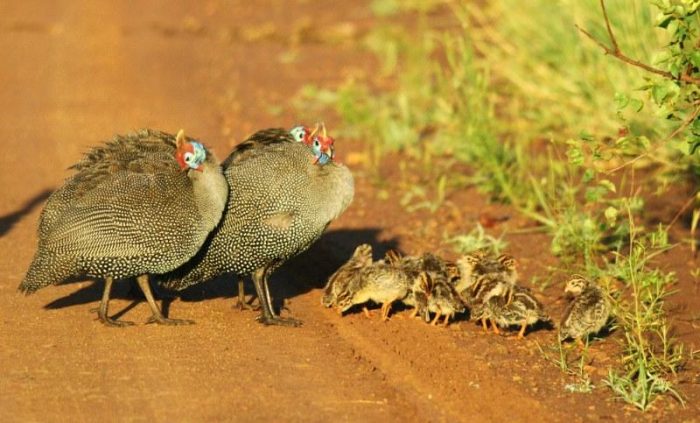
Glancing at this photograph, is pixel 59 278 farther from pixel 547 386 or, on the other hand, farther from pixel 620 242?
pixel 620 242

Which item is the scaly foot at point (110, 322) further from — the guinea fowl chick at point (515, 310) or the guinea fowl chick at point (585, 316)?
the guinea fowl chick at point (585, 316)

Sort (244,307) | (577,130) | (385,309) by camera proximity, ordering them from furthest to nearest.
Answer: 1. (577,130)
2. (244,307)
3. (385,309)

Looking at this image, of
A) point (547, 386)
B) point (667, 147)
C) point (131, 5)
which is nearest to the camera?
point (547, 386)

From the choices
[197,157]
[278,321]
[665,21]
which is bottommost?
[278,321]

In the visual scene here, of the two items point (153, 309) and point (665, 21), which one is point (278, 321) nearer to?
point (153, 309)

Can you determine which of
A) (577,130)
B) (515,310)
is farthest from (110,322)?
(577,130)

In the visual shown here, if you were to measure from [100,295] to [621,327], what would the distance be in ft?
9.21

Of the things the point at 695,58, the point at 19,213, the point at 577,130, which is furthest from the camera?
the point at 577,130

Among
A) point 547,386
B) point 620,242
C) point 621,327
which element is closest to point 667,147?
point 620,242

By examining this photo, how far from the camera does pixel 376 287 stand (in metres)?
6.22

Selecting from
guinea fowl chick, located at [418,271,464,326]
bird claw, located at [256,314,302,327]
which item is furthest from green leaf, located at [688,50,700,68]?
bird claw, located at [256,314,302,327]

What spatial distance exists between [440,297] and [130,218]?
1617 millimetres

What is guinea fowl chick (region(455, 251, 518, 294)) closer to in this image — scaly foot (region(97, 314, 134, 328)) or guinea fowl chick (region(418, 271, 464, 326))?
guinea fowl chick (region(418, 271, 464, 326))

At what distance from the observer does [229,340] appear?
5.92 metres
